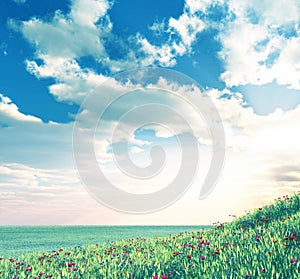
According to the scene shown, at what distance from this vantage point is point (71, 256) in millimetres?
11844

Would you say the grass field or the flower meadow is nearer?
the flower meadow

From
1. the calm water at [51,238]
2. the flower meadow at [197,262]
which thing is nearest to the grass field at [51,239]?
the calm water at [51,238]

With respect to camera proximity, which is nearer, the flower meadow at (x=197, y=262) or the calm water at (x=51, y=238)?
the flower meadow at (x=197, y=262)

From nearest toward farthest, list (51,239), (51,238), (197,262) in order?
1. (197,262)
2. (51,239)
3. (51,238)

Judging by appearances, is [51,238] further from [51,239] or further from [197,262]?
[197,262]

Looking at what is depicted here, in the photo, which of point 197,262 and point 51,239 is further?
point 51,239

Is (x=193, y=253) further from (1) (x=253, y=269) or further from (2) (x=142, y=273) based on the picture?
(1) (x=253, y=269)

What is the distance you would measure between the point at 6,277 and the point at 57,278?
5.96 ft

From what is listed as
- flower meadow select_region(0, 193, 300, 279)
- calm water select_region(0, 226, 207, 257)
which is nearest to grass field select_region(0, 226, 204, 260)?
calm water select_region(0, 226, 207, 257)

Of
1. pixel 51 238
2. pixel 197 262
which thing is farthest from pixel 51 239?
pixel 197 262

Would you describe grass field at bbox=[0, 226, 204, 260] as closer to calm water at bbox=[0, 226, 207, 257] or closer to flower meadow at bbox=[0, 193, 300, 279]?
calm water at bbox=[0, 226, 207, 257]

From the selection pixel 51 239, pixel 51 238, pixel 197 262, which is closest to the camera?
pixel 197 262

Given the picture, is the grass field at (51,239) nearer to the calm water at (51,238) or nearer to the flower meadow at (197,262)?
the calm water at (51,238)

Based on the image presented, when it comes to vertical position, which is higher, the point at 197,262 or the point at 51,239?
the point at 197,262
